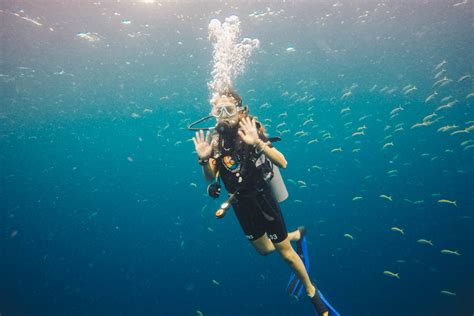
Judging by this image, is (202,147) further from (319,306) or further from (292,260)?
(319,306)

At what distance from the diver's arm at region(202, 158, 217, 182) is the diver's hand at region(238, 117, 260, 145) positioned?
85 centimetres

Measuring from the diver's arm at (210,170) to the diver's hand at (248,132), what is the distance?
33.4 inches

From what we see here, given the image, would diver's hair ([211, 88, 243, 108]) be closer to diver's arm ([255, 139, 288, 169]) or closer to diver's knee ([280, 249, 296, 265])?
diver's arm ([255, 139, 288, 169])

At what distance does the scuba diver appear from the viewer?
3.21m

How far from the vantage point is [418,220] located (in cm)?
2127

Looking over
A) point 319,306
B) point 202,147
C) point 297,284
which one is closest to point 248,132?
point 202,147

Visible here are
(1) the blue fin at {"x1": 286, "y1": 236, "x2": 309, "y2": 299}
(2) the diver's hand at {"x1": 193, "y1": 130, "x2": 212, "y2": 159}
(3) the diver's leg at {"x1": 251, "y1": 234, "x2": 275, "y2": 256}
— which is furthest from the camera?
(1) the blue fin at {"x1": 286, "y1": 236, "x2": 309, "y2": 299}

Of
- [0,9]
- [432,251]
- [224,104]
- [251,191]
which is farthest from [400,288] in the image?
[0,9]

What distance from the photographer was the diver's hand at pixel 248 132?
296cm

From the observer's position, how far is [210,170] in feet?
12.2

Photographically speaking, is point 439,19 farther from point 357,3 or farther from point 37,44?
point 37,44

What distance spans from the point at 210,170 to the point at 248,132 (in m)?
1.06

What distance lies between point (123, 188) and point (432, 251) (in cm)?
7555

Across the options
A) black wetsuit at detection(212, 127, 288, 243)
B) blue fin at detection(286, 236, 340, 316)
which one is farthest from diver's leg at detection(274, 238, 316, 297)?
blue fin at detection(286, 236, 340, 316)
